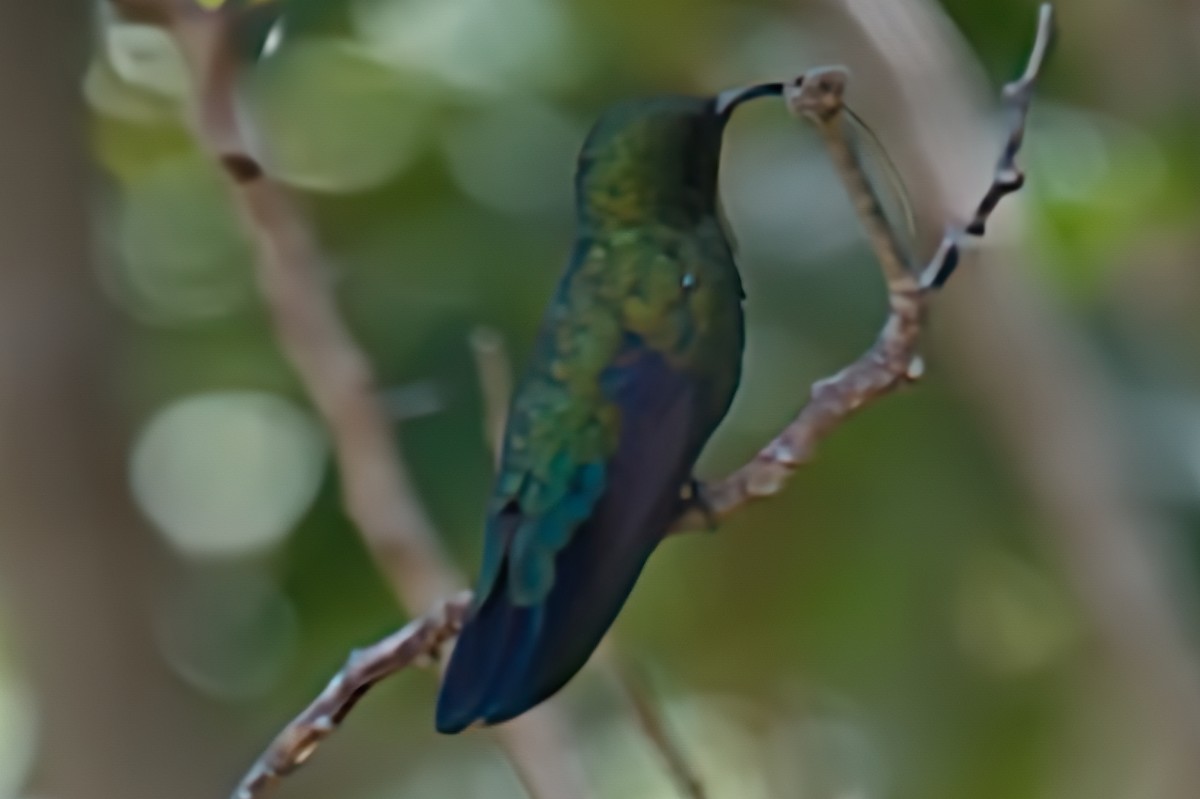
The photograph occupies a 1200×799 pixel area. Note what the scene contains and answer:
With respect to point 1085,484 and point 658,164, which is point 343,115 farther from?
point 658,164

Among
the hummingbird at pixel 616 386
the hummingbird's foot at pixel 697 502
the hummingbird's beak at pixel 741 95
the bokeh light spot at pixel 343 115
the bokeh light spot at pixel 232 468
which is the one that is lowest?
the bokeh light spot at pixel 232 468

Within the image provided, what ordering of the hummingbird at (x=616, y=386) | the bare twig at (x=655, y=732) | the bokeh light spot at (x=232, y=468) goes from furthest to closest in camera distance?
the bokeh light spot at (x=232, y=468) < the bare twig at (x=655, y=732) < the hummingbird at (x=616, y=386)

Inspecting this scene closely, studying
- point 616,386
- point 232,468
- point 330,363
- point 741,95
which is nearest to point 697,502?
point 616,386

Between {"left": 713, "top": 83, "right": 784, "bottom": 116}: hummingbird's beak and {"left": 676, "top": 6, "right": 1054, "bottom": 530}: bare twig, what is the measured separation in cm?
3

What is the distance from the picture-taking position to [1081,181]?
1.40m

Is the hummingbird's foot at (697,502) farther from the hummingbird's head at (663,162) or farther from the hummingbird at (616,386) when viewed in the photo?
the hummingbird's head at (663,162)

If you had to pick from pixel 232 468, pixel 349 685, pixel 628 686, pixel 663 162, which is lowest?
pixel 232 468

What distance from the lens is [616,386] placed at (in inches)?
25.3

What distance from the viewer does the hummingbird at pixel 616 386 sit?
58 centimetres

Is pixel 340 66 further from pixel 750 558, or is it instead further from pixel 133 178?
pixel 750 558

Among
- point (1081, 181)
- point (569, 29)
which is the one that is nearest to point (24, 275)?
point (569, 29)

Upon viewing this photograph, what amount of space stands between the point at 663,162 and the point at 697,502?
138mm

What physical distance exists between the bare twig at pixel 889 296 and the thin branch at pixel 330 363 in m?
0.26

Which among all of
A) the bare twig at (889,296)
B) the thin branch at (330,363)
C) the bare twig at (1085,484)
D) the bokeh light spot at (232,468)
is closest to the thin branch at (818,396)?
the bare twig at (889,296)
